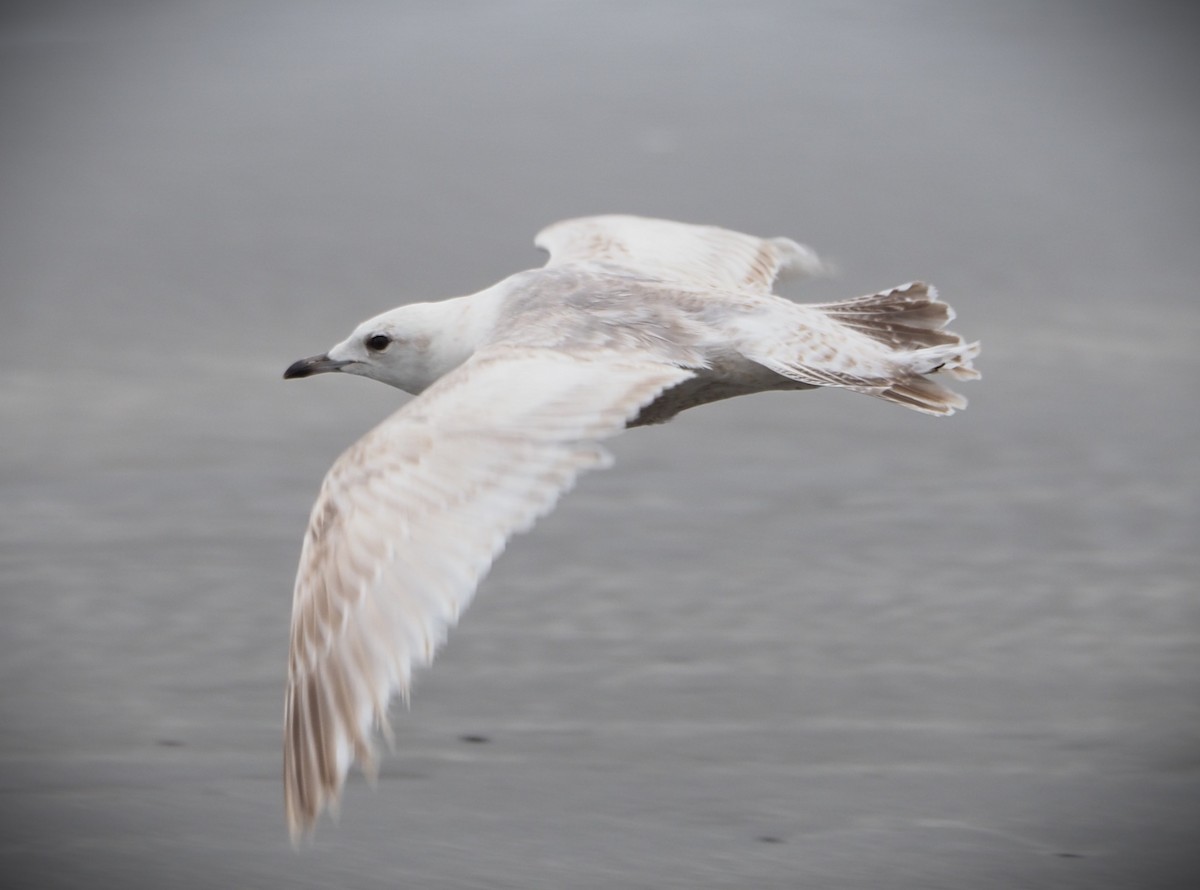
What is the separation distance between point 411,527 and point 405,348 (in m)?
1.00

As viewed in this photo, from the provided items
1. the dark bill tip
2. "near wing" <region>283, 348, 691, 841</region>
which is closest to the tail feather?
"near wing" <region>283, 348, 691, 841</region>

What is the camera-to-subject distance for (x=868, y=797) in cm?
360

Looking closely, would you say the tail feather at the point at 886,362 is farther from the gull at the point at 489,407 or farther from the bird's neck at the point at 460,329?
the bird's neck at the point at 460,329

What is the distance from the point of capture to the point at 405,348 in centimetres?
392

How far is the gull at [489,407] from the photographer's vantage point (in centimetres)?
284

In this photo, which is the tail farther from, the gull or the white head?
the white head

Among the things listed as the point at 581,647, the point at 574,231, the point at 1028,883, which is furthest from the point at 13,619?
the point at 1028,883

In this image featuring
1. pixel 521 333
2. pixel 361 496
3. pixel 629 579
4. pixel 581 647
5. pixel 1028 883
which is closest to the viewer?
pixel 361 496

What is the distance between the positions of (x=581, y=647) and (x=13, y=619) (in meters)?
1.23

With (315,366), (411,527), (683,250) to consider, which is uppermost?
(683,250)

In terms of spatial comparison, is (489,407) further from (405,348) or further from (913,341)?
(913,341)

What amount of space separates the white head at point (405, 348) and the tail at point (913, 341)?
28.9 inches

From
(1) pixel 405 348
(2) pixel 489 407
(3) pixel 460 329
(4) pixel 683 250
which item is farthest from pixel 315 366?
(4) pixel 683 250

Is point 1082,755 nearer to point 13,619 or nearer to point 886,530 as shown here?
point 886,530
